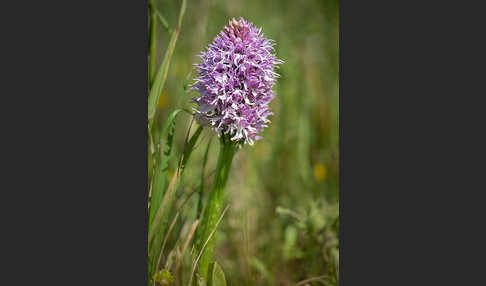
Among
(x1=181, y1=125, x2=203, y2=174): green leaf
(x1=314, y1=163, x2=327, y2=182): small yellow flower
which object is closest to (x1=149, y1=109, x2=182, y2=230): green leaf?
(x1=181, y1=125, x2=203, y2=174): green leaf

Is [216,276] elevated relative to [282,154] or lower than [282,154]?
lower

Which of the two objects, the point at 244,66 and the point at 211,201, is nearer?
the point at 244,66

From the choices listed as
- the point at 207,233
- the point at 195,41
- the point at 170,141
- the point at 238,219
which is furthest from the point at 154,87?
the point at 238,219

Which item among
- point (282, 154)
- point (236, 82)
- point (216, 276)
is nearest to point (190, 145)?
point (236, 82)

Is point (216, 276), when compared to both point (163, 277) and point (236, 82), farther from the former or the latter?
point (236, 82)

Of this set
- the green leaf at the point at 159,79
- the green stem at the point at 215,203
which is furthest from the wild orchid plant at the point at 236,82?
the green leaf at the point at 159,79

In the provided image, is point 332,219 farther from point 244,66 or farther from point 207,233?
point 244,66

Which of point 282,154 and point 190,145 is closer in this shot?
point 190,145
